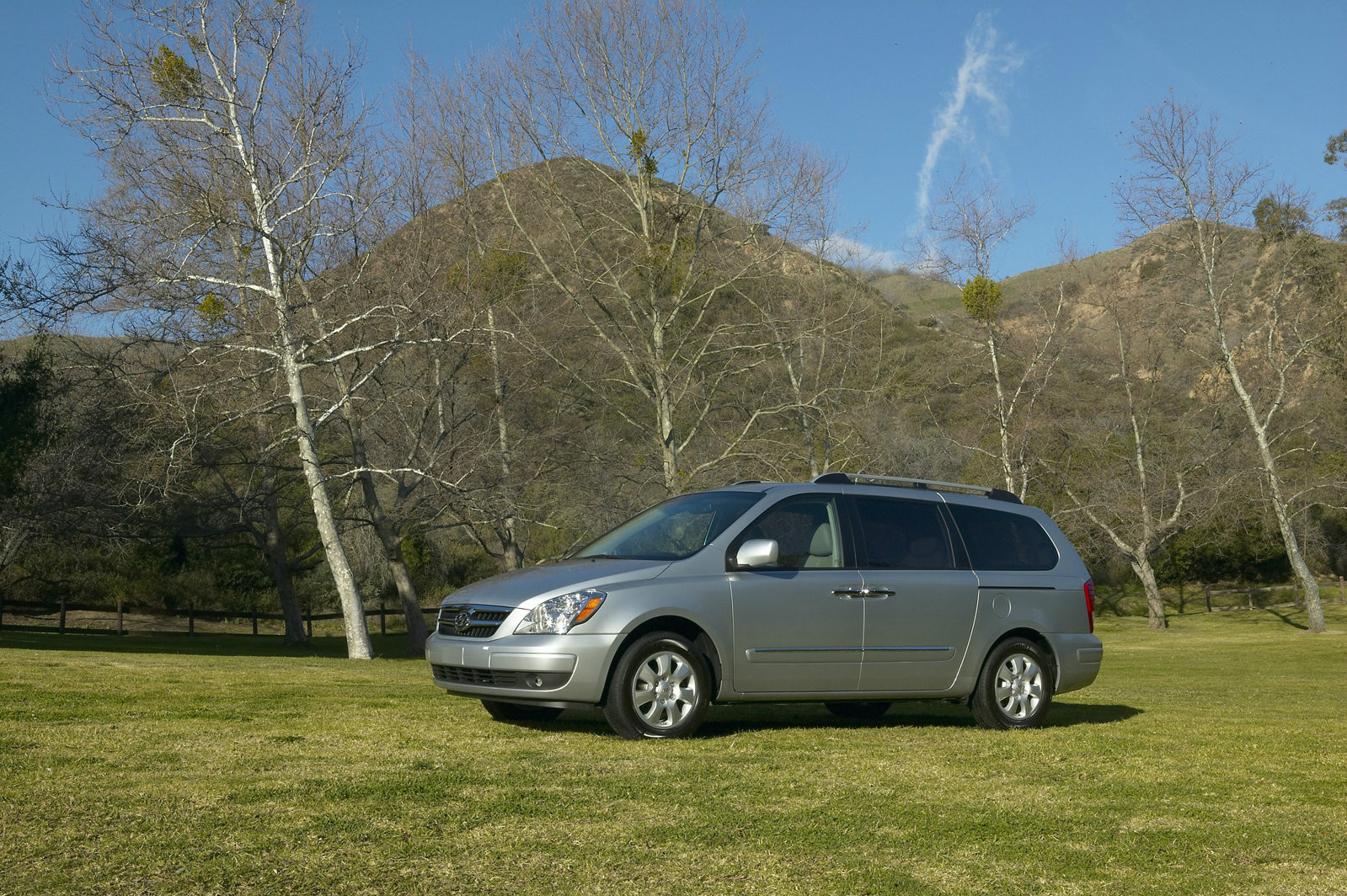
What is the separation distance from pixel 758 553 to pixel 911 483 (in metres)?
2.06

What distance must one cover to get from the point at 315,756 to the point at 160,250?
58.0ft

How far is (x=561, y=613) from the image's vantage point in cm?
763

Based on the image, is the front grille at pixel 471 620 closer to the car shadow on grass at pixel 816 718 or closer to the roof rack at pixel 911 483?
the car shadow on grass at pixel 816 718

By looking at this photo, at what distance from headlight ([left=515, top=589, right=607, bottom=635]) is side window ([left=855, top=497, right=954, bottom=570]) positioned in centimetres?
225

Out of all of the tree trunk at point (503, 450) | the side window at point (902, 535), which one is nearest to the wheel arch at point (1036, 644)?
the side window at point (902, 535)

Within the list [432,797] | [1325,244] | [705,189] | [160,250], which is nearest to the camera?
[432,797]

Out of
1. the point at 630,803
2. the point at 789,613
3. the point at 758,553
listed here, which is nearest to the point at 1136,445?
the point at 789,613

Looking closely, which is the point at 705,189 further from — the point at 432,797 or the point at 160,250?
the point at 432,797

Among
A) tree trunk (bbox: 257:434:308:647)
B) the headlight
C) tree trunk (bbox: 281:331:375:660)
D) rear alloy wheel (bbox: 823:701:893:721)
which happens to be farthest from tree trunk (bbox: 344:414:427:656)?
the headlight

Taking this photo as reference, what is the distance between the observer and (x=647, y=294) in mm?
30531

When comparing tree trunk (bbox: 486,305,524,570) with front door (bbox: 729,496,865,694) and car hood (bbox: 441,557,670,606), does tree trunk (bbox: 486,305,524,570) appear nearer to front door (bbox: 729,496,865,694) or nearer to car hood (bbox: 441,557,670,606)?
car hood (bbox: 441,557,670,606)

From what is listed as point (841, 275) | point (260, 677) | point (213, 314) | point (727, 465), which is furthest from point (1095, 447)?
point (260, 677)

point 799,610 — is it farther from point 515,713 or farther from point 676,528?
point 515,713

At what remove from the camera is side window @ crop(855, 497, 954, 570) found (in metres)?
8.81
